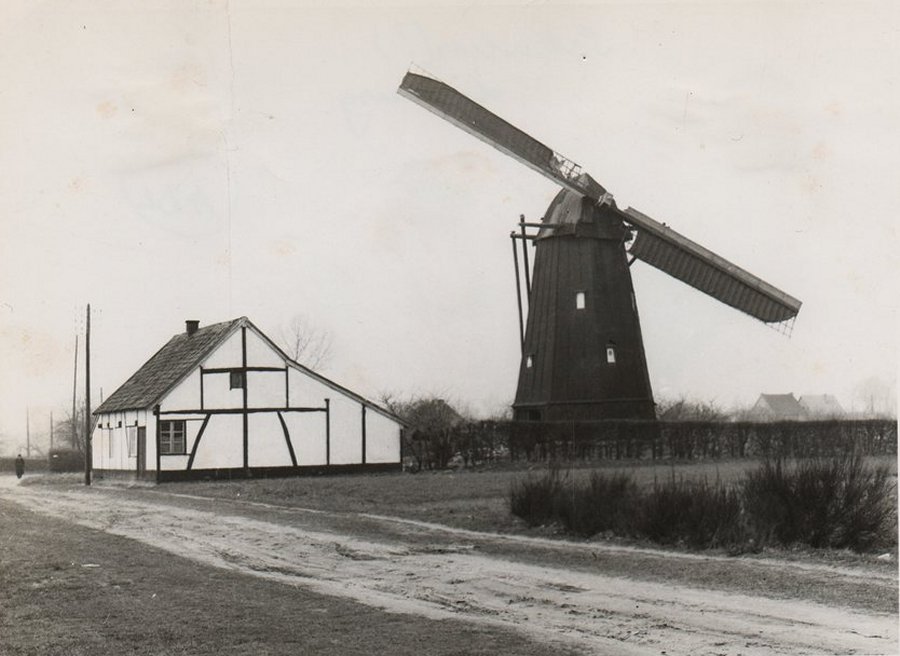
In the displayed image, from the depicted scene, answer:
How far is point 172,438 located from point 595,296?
15.8 m

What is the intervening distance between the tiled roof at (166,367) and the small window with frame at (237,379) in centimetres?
125

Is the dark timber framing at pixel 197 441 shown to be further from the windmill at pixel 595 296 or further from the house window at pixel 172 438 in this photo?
the windmill at pixel 595 296

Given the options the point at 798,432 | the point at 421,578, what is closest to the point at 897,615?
the point at 421,578

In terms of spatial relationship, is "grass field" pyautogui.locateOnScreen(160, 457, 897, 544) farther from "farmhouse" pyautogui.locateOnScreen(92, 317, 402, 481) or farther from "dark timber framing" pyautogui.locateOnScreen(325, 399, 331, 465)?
"dark timber framing" pyautogui.locateOnScreen(325, 399, 331, 465)

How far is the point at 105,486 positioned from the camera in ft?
118

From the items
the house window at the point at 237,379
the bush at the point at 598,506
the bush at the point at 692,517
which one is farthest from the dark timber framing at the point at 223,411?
the bush at the point at 692,517

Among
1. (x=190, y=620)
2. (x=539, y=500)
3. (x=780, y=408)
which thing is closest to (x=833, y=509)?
(x=539, y=500)

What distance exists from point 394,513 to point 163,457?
1605 centimetres

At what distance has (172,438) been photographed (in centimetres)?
3469

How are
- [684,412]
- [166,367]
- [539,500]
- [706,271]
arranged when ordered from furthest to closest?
[684,412] < [166,367] < [706,271] < [539,500]

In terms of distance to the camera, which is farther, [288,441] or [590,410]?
[590,410]

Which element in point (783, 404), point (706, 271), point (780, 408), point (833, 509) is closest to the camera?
point (833, 509)

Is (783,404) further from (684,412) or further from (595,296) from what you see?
(595,296)

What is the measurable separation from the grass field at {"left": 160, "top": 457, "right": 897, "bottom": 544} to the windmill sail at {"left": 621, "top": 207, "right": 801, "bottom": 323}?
5.50m
